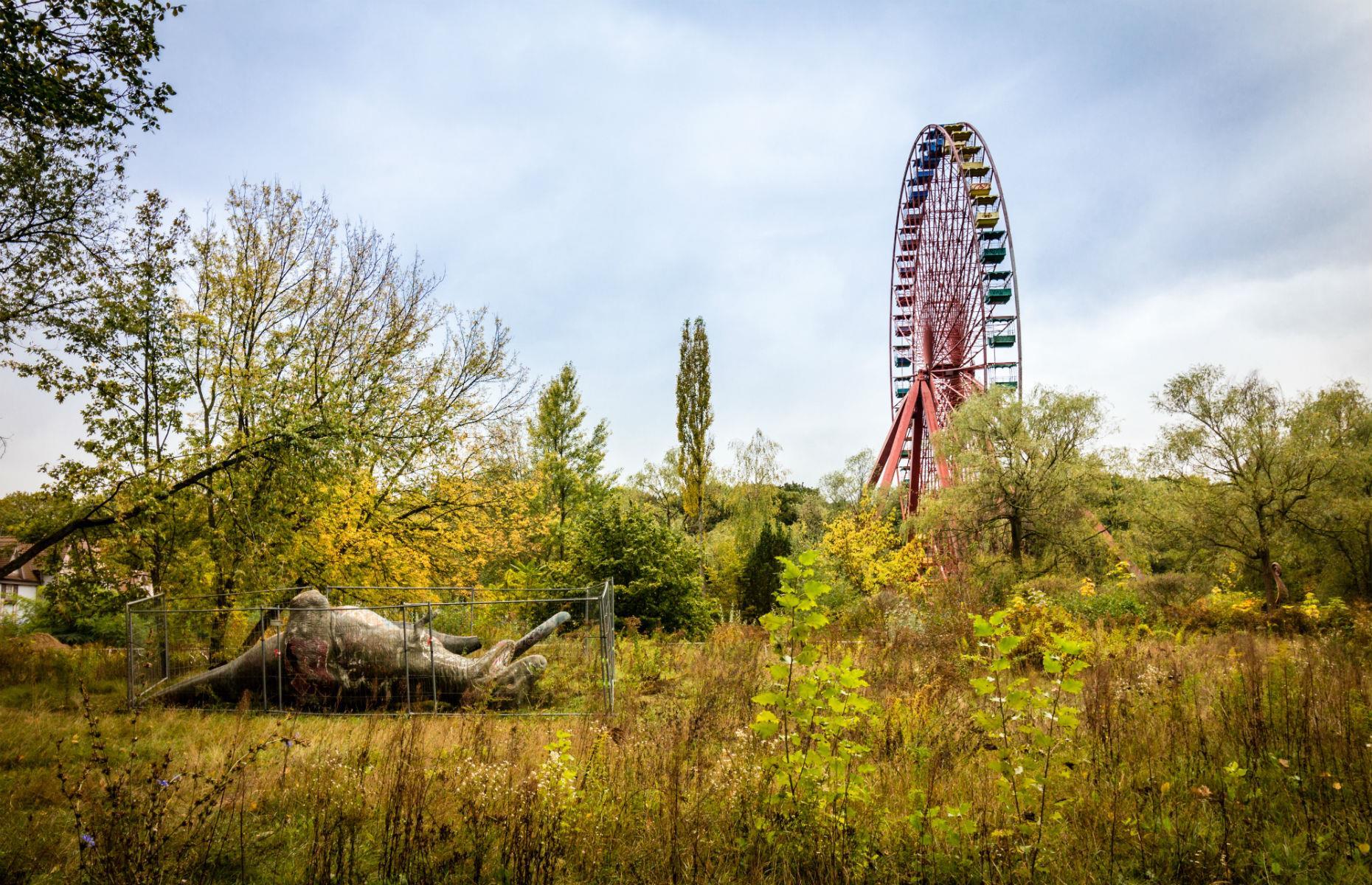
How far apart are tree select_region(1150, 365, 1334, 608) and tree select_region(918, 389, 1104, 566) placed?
2445 millimetres

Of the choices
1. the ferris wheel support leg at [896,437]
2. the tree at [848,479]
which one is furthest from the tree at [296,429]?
the tree at [848,479]

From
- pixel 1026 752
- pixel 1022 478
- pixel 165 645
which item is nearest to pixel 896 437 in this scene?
pixel 1022 478

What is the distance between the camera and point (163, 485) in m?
8.89

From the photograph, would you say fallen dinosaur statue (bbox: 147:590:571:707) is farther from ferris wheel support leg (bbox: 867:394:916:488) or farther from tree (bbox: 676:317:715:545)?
ferris wheel support leg (bbox: 867:394:916:488)

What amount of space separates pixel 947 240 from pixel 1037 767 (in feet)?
102

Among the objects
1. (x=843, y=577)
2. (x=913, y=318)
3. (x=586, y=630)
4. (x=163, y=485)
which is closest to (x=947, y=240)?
(x=913, y=318)

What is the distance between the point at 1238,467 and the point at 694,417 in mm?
16990

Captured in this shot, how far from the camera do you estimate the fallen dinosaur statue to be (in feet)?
27.7

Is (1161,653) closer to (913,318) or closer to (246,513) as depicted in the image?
(246,513)

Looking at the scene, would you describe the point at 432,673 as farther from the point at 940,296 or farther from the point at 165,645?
the point at 940,296

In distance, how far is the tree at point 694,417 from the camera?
24953 mm

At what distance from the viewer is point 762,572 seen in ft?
87.4

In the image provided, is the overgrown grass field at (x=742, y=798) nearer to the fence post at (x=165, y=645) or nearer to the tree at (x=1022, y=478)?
the fence post at (x=165, y=645)

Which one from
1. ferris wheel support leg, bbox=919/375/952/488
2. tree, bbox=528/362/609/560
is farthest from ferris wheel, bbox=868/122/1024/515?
tree, bbox=528/362/609/560
